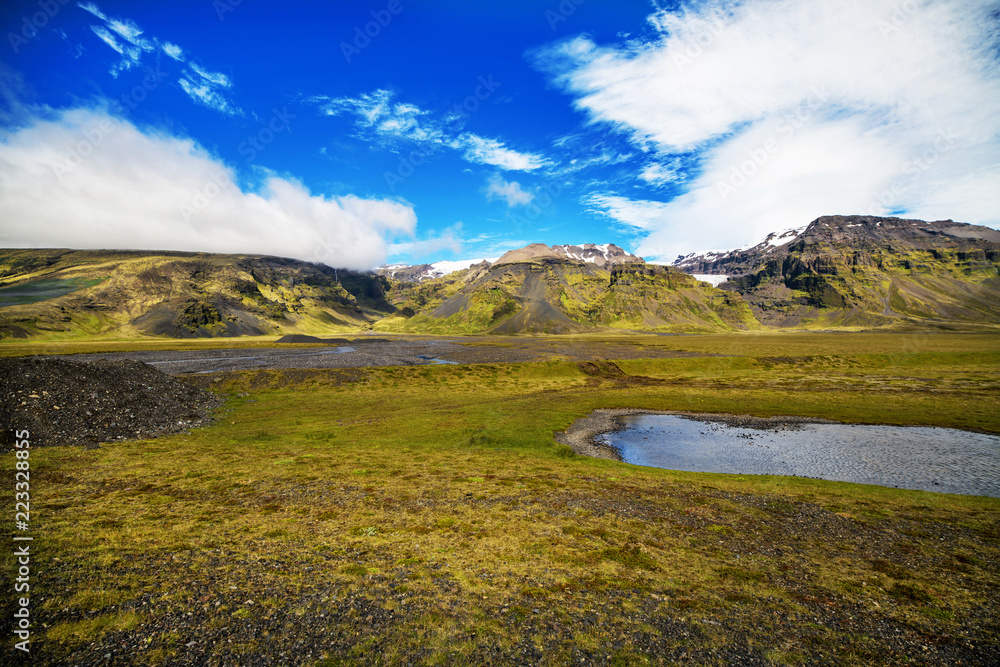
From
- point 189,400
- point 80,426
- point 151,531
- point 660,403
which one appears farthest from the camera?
point 660,403

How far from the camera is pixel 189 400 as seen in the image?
4391 cm

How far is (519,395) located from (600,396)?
13.1m

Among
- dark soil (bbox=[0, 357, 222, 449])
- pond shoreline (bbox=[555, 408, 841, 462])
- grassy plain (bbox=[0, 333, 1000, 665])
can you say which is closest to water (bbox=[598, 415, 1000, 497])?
pond shoreline (bbox=[555, 408, 841, 462])

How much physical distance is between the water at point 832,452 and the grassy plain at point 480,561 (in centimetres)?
479

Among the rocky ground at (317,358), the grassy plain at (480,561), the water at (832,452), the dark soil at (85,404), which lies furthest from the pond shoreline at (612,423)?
the rocky ground at (317,358)

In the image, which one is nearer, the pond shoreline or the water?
the water

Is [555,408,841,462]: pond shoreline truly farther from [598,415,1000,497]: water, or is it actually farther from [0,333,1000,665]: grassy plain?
[0,333,1000,665]: grassy plain

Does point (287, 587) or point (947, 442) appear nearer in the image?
point (287, 587)

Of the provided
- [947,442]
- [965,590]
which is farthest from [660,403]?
[965,590]

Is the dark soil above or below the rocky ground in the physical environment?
above

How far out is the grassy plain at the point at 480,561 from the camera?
33.6ft

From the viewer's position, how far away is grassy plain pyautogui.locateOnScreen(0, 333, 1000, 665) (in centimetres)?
1025

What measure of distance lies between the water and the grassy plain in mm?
4795

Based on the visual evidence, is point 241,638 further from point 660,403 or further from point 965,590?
point 660,403
